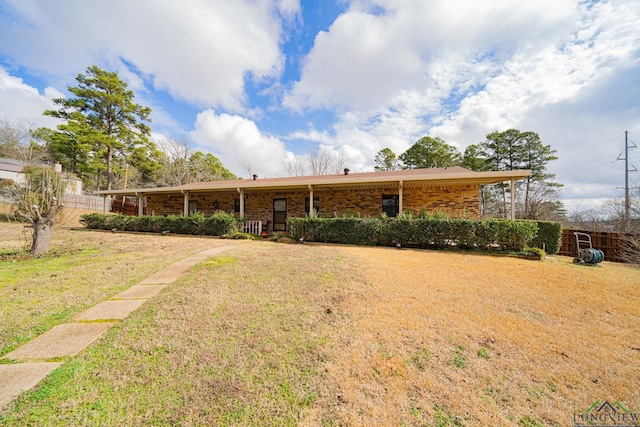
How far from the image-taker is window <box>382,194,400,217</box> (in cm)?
1141

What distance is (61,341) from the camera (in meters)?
2.29

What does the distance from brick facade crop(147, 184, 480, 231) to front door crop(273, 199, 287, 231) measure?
7.1 inches

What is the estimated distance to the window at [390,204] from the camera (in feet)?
37.4

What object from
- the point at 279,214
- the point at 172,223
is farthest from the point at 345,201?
the point at 172,223

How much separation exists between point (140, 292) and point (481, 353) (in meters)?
4.37

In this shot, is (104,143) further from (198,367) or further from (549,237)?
(549,237)

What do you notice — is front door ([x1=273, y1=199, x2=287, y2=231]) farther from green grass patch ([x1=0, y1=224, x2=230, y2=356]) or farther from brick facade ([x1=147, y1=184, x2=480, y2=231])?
green grass patch ([x1=0, y1=224, x2=230, y2=356])

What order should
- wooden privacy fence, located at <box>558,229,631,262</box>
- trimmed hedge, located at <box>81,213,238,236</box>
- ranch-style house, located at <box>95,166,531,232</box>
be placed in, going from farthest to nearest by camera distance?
trimmed hedge, located at <box>81,213,238,236</box>
ranch-style house, located at <box>95,166,531,232</box>
wooden privacy fence, located at <box>558,229,631,262</box>

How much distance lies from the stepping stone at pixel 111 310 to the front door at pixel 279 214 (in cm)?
981

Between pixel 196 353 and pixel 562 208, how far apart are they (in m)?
32.0

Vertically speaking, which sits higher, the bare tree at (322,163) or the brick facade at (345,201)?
the bare tree at (322,163)

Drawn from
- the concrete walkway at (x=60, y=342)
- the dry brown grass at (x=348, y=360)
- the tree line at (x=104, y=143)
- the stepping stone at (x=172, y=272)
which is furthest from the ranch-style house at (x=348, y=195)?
the tree line at (x=104, y=143)

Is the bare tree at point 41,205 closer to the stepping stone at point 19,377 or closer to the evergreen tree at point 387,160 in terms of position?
the stepping stone at point 19,377

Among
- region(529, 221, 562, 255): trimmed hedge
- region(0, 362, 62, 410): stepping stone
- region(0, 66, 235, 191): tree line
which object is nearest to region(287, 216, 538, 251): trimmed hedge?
region(529, 221, 562, 255): trimmed hedge
